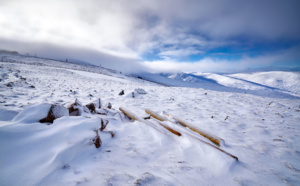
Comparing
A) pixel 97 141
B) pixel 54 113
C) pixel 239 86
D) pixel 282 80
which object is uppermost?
pixel 282 80

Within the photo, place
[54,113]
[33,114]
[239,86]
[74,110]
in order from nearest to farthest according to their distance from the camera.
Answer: [33,114]
[54,113]
[74,110]
[239,86]

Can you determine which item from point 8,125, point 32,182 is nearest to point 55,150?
point 32,182

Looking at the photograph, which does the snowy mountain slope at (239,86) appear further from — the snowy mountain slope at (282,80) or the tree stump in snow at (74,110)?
the tree stump in snow at (74,110)

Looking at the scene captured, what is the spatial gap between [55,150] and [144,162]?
3.80 ft

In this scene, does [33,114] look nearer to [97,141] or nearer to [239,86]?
[97,141]

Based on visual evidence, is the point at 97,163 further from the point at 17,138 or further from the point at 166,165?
the point at 17,138

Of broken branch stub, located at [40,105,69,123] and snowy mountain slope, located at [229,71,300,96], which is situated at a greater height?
snowy mountain slope, located at [229,71,300,96]

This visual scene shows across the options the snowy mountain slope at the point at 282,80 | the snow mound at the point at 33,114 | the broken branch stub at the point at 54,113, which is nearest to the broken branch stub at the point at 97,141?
the broken branch stub at the point at 54,113

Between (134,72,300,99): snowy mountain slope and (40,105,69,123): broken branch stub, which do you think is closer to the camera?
(40,105,69,123): broken branch stub

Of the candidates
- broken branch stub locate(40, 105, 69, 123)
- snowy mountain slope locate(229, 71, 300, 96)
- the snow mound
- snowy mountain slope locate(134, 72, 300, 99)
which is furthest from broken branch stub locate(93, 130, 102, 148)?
snowy mountain slope locate(229, 71, 300, 96)

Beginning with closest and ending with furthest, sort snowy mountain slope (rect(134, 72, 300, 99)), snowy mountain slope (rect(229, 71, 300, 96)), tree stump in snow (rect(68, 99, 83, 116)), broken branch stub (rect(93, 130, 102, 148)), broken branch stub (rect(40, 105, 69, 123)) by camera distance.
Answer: broken branch stub (rect(93, 130, 102, 148)) → broken branch stub (rect(40, 105, 69, 123)) → tree stump in snow (rect(68, 99, 83, 116)) → snowy mountain slope (rect(134, 72, 300, 99)) → snowy mountain slope (rect(229, 71, 300, 96))

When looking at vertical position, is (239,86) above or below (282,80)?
below

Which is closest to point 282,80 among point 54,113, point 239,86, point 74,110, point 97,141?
point 239,86

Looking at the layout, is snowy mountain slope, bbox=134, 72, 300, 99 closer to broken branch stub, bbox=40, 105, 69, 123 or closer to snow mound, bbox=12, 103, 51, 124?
broken branch stub, bbox=40, 105, 69, 123
